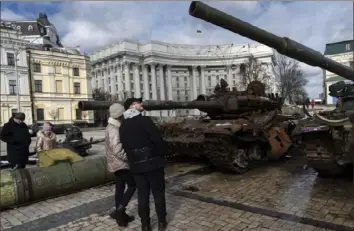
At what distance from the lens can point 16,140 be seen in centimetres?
678

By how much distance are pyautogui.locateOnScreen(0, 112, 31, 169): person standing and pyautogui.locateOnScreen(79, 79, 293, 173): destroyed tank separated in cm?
267

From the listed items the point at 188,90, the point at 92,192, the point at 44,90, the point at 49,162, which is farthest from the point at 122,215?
the point at 188,90

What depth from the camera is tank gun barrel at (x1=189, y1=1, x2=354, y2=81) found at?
269 centimetres

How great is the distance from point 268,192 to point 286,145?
10.5 ft

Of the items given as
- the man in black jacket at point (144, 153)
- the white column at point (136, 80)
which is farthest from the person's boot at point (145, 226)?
the white column at point (136, 80)

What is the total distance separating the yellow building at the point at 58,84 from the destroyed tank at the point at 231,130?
1582 inches

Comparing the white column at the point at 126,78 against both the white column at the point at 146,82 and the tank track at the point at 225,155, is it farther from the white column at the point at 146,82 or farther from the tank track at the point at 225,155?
the tank track at the point at 225,155

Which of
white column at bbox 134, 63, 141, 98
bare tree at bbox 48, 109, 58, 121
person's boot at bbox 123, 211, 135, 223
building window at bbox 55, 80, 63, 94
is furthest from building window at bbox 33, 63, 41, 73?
person's boot at bbox 123, 211, 135, 223

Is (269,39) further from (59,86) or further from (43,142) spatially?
(59,86)

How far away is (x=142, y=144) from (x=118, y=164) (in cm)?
66

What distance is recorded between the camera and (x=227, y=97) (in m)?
9.03

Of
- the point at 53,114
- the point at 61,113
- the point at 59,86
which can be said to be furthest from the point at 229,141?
the point at 59,86

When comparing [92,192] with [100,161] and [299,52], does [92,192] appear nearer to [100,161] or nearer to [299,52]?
[100,161]

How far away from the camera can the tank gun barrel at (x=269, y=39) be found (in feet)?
8.81
